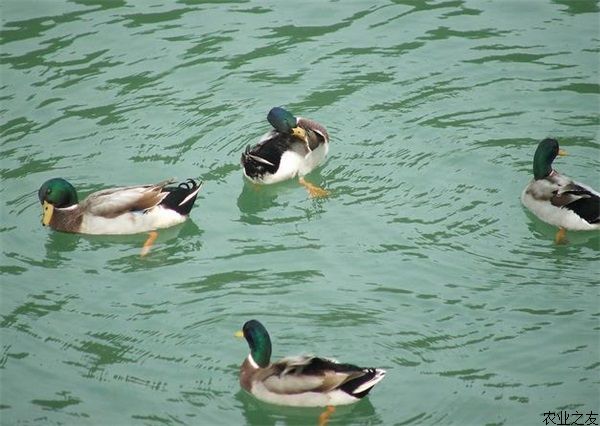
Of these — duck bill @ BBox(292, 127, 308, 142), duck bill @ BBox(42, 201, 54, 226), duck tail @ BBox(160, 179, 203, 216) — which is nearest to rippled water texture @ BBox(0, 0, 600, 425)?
duck bill @ BBox(42, 201, 54, 226)

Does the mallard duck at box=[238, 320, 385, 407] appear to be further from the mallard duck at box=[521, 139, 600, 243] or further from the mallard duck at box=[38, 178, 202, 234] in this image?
the mallard duck at box=[521, 139, 600, 243]

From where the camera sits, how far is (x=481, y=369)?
9.48 metres

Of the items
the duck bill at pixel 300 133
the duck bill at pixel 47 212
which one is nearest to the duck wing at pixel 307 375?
the duck bill at pixel 47 212

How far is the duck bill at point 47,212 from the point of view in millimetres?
12211

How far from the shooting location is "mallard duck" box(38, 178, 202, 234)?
1209 centimetres

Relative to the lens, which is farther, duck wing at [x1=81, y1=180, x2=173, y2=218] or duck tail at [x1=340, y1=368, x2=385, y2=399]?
duck wing at [x1=81, y1=180, x2=173, y2=218]

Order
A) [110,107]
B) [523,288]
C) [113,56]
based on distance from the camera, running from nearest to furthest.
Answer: [523,288], [110,107], [113,56]

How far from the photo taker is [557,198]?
11758 mm

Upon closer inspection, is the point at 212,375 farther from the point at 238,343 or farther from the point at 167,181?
the point at 167,181

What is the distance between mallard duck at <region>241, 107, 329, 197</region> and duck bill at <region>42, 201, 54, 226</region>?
86.5 inches

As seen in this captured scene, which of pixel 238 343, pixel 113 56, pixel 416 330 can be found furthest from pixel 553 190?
pixel 113 56

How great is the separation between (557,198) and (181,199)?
3970 mm

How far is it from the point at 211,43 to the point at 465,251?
19.2ft

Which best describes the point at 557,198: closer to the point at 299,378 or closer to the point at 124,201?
the point at 299,378
